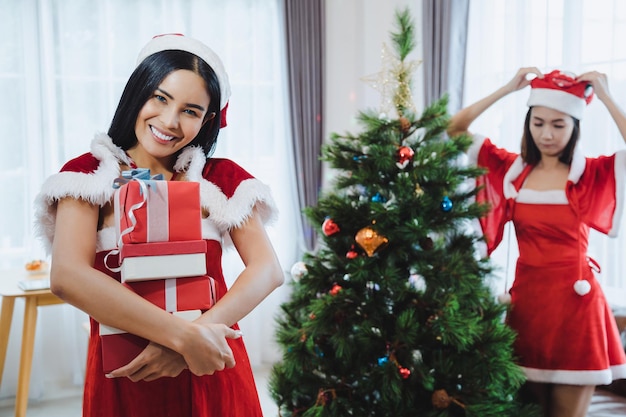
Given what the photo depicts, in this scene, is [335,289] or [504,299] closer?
[335,289]

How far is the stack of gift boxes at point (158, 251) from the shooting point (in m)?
0.99

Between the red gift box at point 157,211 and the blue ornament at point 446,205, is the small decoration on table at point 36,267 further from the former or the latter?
the red gift box at point 157,211

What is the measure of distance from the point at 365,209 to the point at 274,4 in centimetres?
237

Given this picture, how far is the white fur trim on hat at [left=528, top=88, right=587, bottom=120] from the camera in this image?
7.18ft

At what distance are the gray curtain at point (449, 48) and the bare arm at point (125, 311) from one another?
275 cm

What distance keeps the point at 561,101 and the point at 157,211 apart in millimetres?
1637

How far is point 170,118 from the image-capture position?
3.66ft

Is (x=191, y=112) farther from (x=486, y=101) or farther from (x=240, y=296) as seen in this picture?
(x=486, y=101)

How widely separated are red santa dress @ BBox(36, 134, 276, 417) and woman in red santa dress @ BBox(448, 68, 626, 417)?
134 cm

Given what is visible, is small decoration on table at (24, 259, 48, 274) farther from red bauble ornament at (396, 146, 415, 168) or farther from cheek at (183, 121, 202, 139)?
cheek at (183, 121, 202, 139)

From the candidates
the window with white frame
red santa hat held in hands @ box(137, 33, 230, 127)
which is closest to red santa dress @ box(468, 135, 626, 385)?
the window with white frame

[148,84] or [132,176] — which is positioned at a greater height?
[148,84]

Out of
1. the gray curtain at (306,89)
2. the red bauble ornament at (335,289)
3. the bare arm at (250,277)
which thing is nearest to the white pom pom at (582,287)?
the red bauble ornament at (335,289)

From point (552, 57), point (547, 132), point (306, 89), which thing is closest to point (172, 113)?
point (547, 132)
